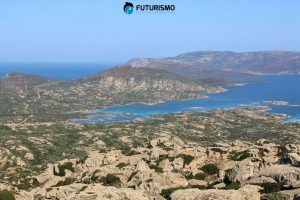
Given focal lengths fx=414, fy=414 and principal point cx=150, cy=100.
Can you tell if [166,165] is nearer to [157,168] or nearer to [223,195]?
[157,168]

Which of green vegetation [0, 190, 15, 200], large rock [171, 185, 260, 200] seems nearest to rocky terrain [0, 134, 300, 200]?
large rock [171, 185, 260, 200]

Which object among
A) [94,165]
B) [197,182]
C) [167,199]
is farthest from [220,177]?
[94,165]

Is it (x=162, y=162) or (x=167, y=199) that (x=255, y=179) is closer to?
(x=167, y=199)

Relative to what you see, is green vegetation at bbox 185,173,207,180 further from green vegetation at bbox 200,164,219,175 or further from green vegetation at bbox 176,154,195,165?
green vegetation at bbox 176,154,195,165

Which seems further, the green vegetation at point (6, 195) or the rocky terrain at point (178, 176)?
the green vegetation at point (6, 195)

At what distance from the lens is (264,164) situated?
56.5 meters

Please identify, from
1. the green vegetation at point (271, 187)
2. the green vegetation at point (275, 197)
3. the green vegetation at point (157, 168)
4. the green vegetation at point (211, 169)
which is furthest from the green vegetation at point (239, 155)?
the green vegetation at point (275, 197)

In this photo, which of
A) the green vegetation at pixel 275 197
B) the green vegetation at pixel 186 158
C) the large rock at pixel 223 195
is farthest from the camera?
the green vegetation at pixel 186 158

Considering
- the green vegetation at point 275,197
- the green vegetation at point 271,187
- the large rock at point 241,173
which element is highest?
the green vegetation at point 275,197

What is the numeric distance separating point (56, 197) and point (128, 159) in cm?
3839

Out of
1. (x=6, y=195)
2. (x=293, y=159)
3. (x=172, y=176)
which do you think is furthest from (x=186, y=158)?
(x=6, y=195)

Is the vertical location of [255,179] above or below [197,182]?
above

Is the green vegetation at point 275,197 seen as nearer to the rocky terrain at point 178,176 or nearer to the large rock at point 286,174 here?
the rocky terrain at point 178,176

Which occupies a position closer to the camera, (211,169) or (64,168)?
(211,169)
